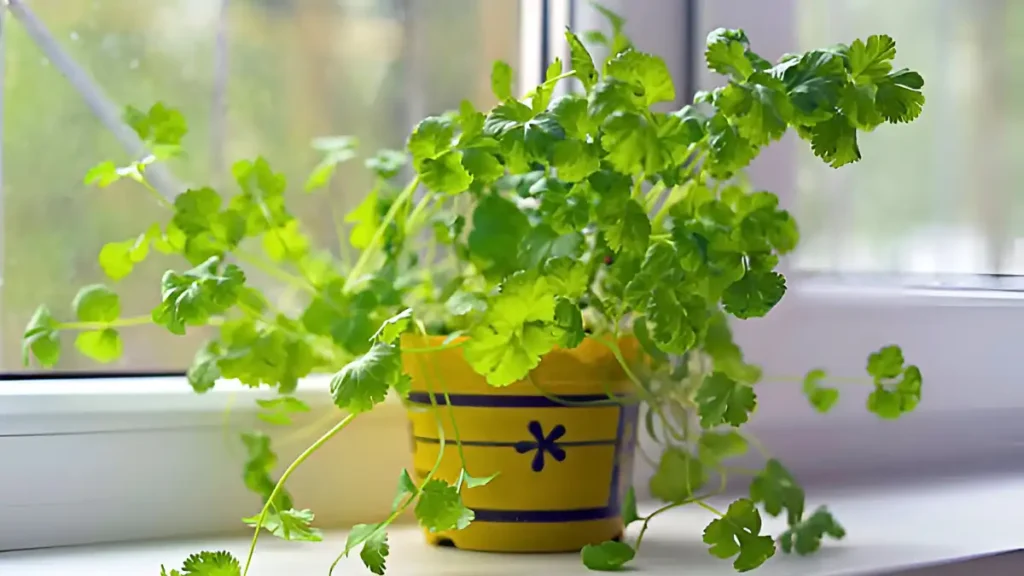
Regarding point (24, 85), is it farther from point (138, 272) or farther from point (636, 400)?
point (636, 400)

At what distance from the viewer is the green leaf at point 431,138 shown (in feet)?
2.08

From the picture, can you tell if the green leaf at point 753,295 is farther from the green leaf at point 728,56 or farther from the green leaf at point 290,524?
the green leaf at point 290,524

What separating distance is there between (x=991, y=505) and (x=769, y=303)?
0.51 metres

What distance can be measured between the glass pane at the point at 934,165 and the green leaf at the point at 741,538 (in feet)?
1.81

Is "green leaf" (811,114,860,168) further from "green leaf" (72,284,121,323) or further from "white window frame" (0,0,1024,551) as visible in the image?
"green leaf" (72,284,121,323)

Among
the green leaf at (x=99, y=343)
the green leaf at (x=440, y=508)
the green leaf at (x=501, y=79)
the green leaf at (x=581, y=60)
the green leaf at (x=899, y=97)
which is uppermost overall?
the green leaf at (x=501, y=79)

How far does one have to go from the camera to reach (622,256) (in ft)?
2.21

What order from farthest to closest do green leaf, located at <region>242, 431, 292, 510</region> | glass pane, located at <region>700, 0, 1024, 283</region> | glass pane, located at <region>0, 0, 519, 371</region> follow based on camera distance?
glass pane, located at <region>700, 0, 1024, 283</region> < glass pane, located at <region>0, 0, 519, 371</region> < green leaf, located at <region>242, 431, 292, 510</region>

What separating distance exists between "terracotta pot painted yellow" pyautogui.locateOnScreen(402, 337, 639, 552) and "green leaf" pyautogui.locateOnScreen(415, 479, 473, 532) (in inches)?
5.0

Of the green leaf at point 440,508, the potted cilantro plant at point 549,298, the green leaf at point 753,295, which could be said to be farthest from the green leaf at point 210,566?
the green leaf at point 753,295

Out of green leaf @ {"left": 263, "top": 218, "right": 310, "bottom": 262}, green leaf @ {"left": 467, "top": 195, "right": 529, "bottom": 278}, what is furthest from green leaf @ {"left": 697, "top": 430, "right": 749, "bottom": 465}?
green leaf @ {"left": 263, "top": 218, "right": 310, "bottom": 262}

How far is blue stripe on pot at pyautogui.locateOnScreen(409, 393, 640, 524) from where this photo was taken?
72 cm

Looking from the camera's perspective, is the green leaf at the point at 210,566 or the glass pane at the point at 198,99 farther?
the glass pane at the point at 198,99

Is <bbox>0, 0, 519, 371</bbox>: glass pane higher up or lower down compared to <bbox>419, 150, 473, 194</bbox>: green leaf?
higher up
